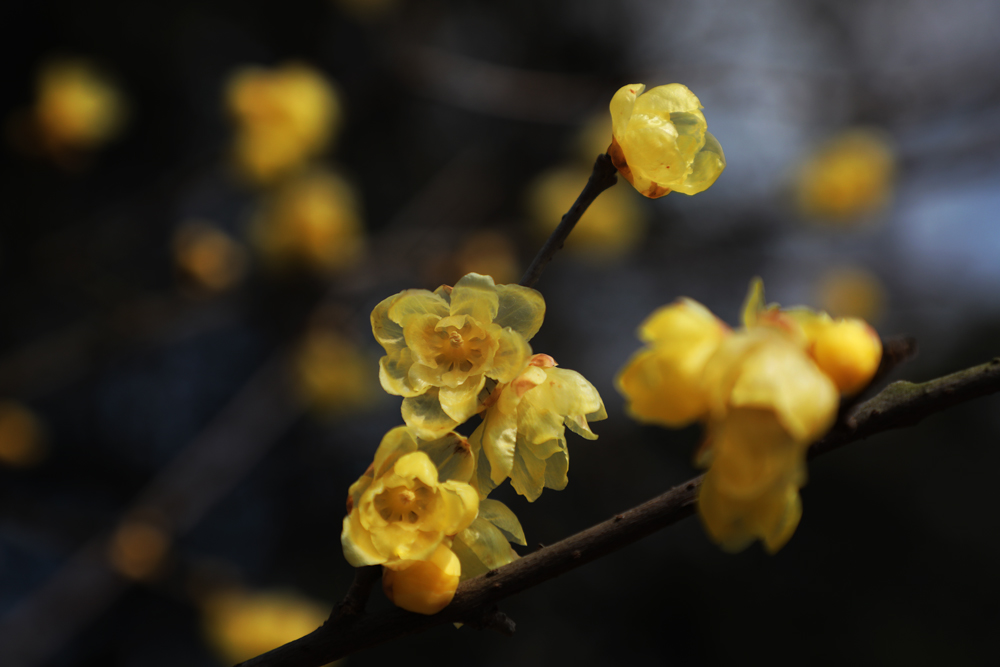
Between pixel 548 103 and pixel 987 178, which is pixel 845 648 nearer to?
pixel 987 178

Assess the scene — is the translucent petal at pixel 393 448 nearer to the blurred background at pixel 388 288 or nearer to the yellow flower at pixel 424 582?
the yellow flower at pixel 424 582

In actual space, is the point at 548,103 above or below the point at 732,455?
below

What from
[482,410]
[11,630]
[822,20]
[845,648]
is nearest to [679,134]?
[482,410]

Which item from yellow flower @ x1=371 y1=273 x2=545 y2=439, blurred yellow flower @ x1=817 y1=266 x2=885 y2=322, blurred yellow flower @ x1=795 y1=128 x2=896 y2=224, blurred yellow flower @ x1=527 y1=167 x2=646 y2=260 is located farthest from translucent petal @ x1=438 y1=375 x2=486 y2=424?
blurred yellow flower @ x1=817 y1=266 x2=885 y2=322

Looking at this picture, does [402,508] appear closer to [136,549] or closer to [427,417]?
[427,417]

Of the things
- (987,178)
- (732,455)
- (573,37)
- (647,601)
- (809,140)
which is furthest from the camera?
(573,37)

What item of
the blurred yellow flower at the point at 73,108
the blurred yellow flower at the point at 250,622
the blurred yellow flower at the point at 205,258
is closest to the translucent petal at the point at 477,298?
the blurred yellow flower at the point at 250,622

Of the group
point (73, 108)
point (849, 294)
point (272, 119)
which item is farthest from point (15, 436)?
point (849, 294)
